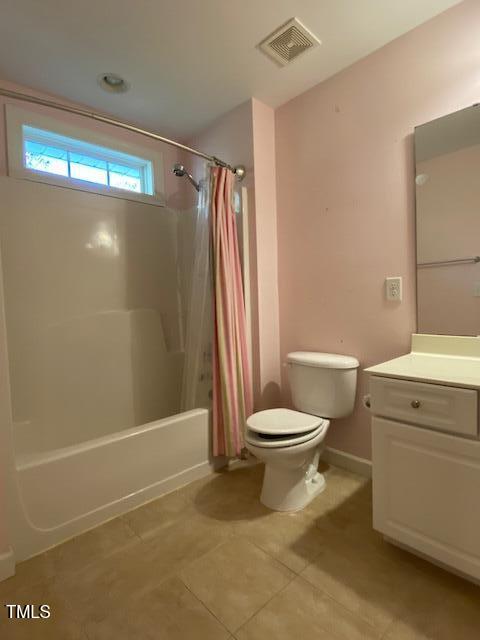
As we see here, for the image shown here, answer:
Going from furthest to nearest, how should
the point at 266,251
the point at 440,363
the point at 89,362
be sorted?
the point at 266,251 → the point at 89,362 → the point at 440,363

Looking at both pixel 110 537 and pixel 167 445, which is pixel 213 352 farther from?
pixel 110 537

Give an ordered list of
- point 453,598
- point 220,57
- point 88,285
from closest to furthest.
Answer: point 453,598 < point 220,57 < point 88,285

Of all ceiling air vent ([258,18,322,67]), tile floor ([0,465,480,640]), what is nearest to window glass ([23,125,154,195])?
ceiling air vent ([258,18,322,67])

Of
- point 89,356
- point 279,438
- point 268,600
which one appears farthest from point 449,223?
A: point 89,356

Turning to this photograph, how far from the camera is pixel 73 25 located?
1.50 metres

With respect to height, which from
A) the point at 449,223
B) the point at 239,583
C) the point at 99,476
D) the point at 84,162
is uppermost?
the point at 84,162

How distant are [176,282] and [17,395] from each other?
1.24m

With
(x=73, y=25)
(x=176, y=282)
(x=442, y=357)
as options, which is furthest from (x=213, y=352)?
(x=73, y=25)

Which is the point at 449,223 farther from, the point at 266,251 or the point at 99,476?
the point at 99,476

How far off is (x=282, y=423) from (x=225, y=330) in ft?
1.97

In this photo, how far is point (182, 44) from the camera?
1.63m

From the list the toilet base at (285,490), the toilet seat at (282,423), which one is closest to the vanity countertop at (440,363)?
the toilet seat at (282,423)

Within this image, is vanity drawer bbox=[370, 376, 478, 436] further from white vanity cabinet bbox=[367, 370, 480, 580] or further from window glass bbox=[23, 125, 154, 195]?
window glass bbox=[23, 125, 154, 195]

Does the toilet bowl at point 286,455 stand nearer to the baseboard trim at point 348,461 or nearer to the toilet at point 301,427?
the toilet at point 301,427
